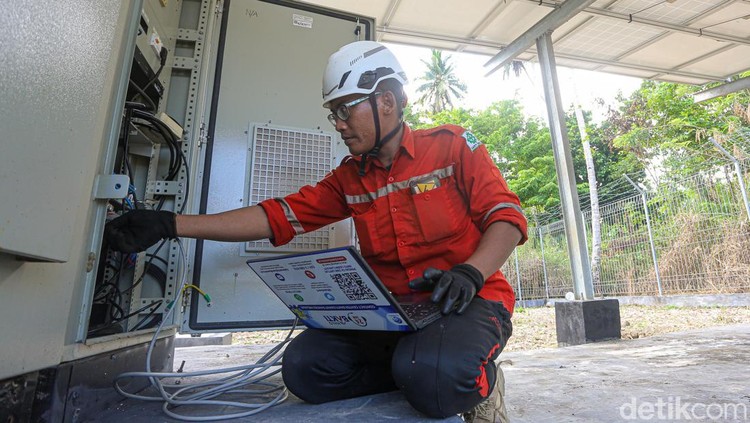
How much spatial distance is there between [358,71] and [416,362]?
4.08 feet

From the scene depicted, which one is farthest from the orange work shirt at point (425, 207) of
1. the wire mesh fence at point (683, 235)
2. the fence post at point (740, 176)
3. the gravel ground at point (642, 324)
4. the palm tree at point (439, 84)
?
the palm tree at point (439, 84)

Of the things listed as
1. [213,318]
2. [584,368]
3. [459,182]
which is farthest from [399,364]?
[584,368]

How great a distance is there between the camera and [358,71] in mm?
1812

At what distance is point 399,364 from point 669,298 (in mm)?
8226

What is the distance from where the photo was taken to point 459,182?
1.75 m

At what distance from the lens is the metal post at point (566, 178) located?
4547 mm

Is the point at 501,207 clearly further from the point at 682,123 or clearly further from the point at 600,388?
the point at 682,123

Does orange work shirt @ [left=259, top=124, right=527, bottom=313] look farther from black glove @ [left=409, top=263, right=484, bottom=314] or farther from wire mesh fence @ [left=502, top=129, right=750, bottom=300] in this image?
wire mesh fence @ [left=502, top=129, right=750, bottom=300]

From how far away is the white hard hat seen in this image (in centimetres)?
179

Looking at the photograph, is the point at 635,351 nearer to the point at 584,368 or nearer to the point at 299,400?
the point at 584,368

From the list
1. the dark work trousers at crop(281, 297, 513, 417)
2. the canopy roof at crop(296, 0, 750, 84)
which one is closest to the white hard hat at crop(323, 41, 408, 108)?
the dark work trousers at crop(281, 297, 513, 417)

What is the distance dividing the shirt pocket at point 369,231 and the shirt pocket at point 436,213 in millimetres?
201

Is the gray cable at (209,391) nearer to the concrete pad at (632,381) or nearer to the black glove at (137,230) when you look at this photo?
the black glove at (137,230)

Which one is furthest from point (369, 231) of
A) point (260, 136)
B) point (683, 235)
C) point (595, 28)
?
point (683, 235)
